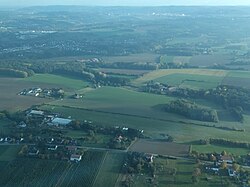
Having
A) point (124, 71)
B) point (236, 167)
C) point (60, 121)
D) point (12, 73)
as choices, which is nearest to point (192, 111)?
point (236, 167)

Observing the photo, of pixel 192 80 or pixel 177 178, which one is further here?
pixel 192 80

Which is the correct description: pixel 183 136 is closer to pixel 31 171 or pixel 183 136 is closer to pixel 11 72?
pixel 31 171

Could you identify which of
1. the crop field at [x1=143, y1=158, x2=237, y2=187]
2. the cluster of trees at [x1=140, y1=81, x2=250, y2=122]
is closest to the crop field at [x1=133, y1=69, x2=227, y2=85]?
the cluster of trees at [x1=140, y1=81, x2=250, y2=122]

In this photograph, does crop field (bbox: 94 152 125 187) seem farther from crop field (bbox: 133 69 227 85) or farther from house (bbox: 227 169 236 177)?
crop field (bbox: 133 69 227 85)

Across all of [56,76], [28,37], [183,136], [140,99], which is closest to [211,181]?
[183,136]

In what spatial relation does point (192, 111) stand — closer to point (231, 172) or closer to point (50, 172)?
point (231, 172)

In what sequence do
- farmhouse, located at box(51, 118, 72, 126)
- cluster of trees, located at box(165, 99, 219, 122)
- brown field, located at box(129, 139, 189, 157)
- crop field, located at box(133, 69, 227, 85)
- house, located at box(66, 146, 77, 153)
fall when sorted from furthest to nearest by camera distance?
1. crop field, located at box(133, 69, 227, 85)
2. cluster of trees, located at box(165, 99, 219, 122)
3. farmhouse, located at box(51, 118, 72, 126)
4. brown field, located at box(129, 139, 189, 157)
5. house, located at box(66, 146, 77, 153)

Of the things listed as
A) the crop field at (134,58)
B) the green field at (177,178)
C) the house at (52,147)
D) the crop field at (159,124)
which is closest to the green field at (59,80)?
the crop field at (159,124)
